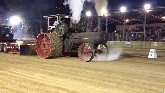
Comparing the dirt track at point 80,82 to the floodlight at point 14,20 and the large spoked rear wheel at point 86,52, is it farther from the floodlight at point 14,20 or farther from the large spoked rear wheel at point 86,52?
the floodlight at point 14,20

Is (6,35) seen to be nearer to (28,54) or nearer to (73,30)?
(28,54)

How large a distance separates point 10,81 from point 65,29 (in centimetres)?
735

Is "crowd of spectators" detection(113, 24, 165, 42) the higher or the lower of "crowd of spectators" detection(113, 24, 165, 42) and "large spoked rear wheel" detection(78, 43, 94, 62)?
the higher

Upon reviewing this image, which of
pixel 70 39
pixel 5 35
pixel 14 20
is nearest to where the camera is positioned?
pixel 70 39

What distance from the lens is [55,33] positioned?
15328mm

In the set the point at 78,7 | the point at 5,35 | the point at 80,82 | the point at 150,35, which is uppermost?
the point at 78,7

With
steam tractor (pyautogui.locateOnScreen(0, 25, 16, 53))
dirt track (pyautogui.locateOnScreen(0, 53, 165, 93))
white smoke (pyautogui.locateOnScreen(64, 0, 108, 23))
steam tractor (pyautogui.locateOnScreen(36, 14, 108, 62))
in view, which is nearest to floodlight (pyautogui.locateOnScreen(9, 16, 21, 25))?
steam tractor (pyautogui.locateOnScreen(0, 25, 16, 53))

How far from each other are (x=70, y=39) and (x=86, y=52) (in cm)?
161

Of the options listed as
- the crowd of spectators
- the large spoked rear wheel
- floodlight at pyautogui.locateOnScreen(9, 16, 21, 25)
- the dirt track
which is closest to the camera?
the dirt track

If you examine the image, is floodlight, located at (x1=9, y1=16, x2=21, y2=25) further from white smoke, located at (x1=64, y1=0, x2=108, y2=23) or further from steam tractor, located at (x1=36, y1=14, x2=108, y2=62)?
steam tractor, located at (x1=36, y1=14, x2=108, y2=62)

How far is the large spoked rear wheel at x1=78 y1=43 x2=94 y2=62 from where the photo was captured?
13.4 meters

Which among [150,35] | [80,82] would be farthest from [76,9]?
[150,35]

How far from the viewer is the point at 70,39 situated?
14.8m

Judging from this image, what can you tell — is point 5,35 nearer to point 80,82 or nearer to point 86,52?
point 86,52
